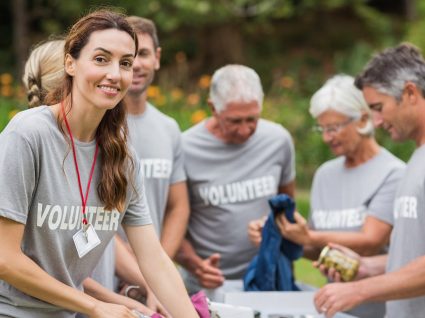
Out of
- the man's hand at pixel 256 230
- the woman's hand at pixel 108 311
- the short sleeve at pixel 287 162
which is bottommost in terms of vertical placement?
the man's hand at pixel 256 230

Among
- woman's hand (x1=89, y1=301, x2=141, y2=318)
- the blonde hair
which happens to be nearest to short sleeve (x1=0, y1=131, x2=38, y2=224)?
woman's hand (x1=89, y1=301, x2=141, y2=318)

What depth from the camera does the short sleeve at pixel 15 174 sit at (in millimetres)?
2953

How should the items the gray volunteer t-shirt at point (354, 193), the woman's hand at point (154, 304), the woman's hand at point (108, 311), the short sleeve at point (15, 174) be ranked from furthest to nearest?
the gray volunteer t-shirt at point (354, 193), the woman's hand at point (154, 304), the woman's hand at point (108, 311), the short sleeve at point (15, 174)

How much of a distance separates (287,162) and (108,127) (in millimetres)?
2022

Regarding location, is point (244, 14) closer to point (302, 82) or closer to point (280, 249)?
point (302, 82)

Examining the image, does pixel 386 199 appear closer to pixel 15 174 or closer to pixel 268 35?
pixel 15 174

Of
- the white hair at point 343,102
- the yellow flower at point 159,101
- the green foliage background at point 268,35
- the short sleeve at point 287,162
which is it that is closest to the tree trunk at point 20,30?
the green foliage background at point 268,35

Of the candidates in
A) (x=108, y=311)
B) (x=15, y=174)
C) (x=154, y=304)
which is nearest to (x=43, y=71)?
(x=15, y=174)

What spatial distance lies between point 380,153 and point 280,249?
0.74 meters

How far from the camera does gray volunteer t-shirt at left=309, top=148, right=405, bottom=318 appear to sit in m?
4.70

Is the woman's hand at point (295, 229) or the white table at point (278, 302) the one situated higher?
the woman's hand at point (295, 229)

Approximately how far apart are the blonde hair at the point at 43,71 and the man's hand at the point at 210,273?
138 centimetres

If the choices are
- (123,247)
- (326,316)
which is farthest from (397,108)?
(123,247)

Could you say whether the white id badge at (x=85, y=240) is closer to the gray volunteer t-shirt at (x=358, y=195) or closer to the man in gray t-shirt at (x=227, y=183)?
the man in gray t-shirt at (x=227, y=183)
